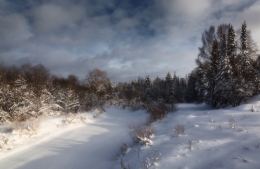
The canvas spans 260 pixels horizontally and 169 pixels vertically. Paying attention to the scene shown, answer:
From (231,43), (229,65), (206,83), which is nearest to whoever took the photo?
(229,65)

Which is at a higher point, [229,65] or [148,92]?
[229,65]

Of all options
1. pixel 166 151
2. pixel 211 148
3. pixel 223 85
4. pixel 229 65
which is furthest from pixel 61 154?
pixel 229 65

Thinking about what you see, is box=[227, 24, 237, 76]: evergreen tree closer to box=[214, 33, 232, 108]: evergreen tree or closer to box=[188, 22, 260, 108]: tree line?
box=[188, 22, 260, 108]: tree line

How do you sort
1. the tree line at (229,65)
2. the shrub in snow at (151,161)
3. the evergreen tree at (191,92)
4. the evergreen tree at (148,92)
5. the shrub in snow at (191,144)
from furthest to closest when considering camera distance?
the evergreen tree at (191,92) → the evergreen tree at (148,92) → the tree line at (229,65) → the shrub in snow at (191,144) → the shrub in snow at (151,161)

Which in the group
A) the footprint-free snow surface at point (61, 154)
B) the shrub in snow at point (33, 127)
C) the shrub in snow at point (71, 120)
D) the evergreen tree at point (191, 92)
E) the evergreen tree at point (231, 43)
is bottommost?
the footprint-free snow surface at point (61, 154)

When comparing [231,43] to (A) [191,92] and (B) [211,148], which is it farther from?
(A) [191,92]

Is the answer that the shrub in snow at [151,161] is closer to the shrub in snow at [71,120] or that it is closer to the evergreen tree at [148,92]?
the shrub in snow at [71,120]

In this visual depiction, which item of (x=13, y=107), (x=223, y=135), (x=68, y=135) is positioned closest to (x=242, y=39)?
(x=223, y=135)

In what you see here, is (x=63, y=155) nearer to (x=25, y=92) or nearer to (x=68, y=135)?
(x=68, y=135)

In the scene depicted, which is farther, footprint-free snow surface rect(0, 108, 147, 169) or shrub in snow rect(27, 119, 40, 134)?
shrub in snow rect(27, 119, 40, 134)

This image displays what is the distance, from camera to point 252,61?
18.9 meters

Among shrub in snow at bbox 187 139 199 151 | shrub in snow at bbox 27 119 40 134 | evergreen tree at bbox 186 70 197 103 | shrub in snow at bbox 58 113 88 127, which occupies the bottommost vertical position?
shrub in snow at bbox 58 113 88 127

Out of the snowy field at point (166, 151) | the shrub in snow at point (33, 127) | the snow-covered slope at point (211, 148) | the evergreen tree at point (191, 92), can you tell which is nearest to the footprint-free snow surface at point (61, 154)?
the snowy field at point (166, 151)

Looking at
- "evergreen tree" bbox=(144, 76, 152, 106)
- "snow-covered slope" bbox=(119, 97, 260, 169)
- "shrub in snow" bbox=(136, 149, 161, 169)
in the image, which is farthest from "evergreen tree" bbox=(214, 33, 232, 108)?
"shrub in snow" bbox=(136, 149, 161, 169)
